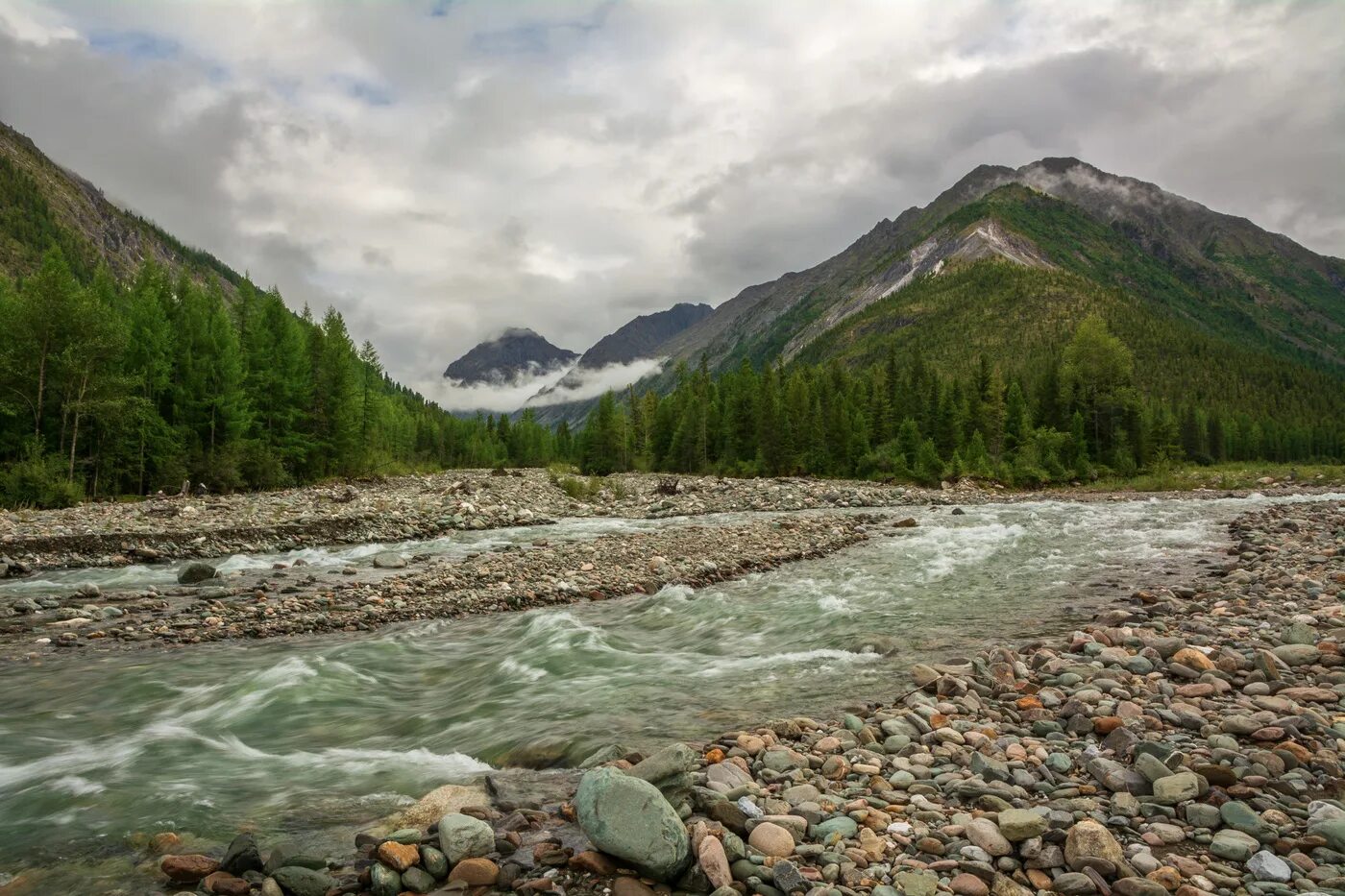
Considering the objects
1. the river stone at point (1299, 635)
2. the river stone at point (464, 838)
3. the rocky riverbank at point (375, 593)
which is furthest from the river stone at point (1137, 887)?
the rocky riverbank at point (375, 593)

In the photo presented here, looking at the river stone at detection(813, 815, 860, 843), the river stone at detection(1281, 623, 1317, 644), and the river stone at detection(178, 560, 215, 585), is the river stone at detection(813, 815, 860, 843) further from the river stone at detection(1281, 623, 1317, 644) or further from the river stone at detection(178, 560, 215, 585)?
the river stone at detection(178, 560, 215, 585)

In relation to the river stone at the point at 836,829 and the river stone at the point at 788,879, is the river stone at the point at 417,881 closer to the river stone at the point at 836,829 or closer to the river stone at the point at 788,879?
the river stone at the point at 788,879

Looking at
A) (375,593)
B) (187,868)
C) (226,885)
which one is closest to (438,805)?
(226,885)

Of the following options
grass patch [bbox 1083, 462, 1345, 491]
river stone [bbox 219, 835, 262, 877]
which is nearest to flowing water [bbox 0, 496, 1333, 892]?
river stone [bbox 219, 835, 262, 877]

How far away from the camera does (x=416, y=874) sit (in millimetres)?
4219

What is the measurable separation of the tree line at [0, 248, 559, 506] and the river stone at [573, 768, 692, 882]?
3553 centimetres

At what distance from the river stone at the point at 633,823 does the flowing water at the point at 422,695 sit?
84.4 inches

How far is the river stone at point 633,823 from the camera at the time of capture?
4.12 metres

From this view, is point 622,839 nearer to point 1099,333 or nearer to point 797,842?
point 797,842

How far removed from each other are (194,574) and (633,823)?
16794 millimetres

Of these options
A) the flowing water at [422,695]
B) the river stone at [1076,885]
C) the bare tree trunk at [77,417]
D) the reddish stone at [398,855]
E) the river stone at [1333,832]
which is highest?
the bare tree trunk at [77,417]

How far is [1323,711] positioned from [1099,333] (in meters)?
87.3

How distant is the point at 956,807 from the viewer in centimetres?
477

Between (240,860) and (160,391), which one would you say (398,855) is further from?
(160,391)
